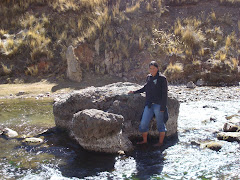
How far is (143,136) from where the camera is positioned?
6449 mm

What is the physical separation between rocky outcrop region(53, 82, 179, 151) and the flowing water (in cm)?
43

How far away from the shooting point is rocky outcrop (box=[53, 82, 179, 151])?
6.82 metres

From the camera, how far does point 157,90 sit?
6113 mm

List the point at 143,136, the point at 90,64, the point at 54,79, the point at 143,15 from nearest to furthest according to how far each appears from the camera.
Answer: the point at 143,136 < the point at 54,79 < the point at 90,64 < the point at 143,15

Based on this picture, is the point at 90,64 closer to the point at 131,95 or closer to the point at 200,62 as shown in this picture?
the point at 200,62

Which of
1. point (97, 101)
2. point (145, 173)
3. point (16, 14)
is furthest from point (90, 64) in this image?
point (145, 173)

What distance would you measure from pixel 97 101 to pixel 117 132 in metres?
1.41

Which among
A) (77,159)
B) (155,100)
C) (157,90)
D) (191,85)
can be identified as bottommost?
(77,159)

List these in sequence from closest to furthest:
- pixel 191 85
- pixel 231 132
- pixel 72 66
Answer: pixel 231 132, pixel 191 85, pixel 72 66

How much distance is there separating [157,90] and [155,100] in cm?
24

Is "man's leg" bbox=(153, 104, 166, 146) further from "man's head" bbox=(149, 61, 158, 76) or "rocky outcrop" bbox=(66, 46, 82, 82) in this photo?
"rocky outcrop" bbox=(66, 46, 82, 82)

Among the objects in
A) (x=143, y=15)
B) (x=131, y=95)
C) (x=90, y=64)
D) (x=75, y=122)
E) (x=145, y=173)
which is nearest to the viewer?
(x=145, y=173)

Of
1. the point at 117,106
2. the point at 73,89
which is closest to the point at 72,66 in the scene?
the point at 73,89

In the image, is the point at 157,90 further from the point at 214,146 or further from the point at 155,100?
the point at 214,146
